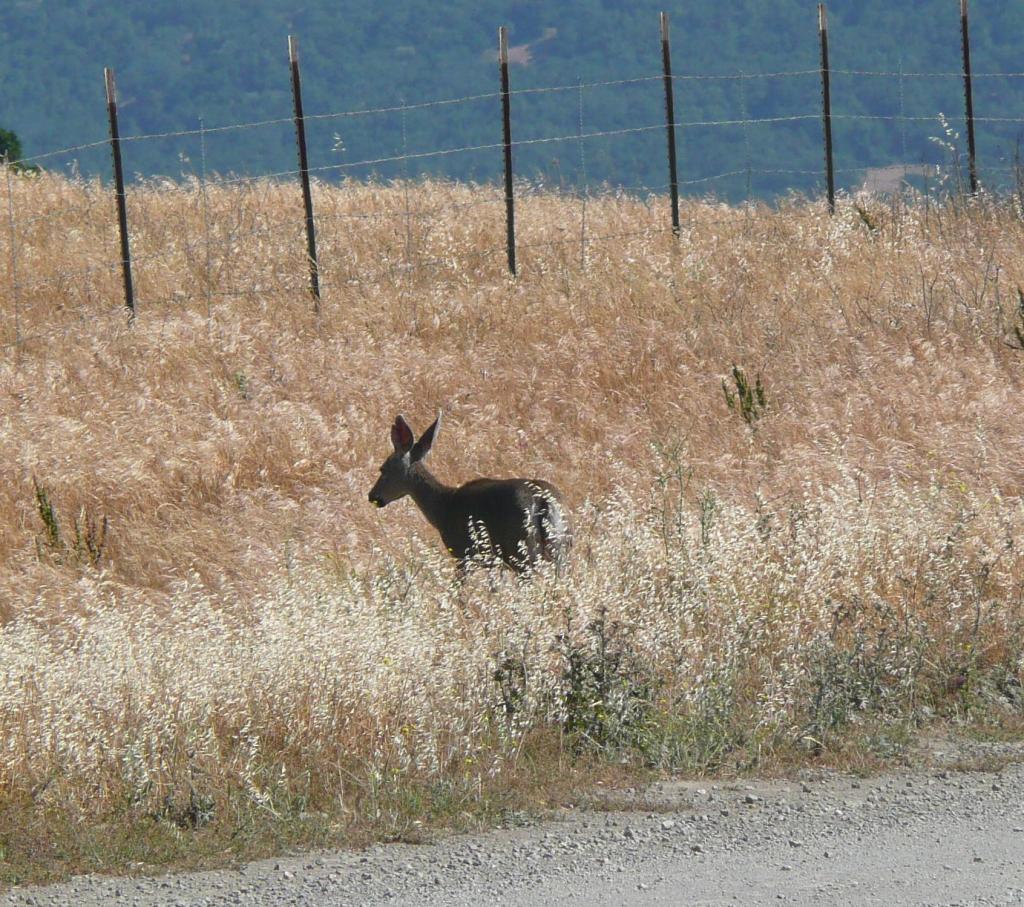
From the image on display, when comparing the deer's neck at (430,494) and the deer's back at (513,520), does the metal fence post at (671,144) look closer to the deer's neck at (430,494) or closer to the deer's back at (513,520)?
the deer's neck at (430,494)

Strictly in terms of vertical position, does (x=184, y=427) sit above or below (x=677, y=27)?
below

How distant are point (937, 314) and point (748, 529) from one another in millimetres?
6701

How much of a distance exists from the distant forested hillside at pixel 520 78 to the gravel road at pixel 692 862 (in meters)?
116

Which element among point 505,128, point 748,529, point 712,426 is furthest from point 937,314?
point 748,529

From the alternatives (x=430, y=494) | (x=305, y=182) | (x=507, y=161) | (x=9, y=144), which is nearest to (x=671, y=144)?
(x=507, y=161)

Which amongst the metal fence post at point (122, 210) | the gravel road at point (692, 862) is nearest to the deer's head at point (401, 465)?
the gravel road at point (692, 862)

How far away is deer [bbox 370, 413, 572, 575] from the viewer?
8.30 m

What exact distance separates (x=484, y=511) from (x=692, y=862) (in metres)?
4.05

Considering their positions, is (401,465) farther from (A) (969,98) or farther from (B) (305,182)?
(A) (969,98)

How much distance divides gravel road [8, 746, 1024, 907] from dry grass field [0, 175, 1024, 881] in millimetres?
255

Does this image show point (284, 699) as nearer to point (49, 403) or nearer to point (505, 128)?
point (49, 403)

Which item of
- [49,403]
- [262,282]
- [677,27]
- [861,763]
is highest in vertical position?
[677,27]

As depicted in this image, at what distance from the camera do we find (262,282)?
16359 mm

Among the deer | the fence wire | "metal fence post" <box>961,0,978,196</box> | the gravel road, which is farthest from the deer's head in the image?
"metal fence post" <box>961,0,978,196</box>
